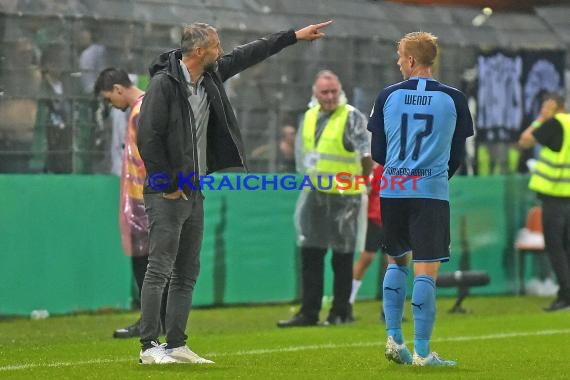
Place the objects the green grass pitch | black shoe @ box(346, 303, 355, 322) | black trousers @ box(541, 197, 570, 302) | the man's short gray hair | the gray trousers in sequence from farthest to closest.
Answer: black trousers @ box(541, 197, 570, 302) → black shoe @ box(346, 303, 355, 322) → the man's short gray hair → the gray trousers → the green grass pitch

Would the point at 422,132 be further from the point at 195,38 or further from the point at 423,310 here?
the point at 195,38

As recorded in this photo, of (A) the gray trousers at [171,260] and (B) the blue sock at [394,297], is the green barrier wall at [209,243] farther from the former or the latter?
(B) the blue sock at [394,297]

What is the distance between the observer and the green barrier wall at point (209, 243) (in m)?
13.9

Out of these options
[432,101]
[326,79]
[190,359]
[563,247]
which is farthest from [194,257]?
[563,247]

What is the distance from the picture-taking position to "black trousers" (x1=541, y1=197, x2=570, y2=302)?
1574 cm

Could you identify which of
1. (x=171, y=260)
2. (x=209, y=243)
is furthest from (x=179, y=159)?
(x=209, y=243)

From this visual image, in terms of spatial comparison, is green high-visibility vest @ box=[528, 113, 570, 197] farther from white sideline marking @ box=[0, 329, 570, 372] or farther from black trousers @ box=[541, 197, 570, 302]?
white sideline marking @ box=[0, 329, 570, 372]

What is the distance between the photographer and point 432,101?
8852mm

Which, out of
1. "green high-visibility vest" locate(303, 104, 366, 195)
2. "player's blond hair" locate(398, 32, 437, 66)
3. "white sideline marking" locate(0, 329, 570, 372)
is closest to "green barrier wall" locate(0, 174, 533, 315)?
"green high-visibility vest" locate(303, 104, 366, 195)

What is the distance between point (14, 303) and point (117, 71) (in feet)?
9.55

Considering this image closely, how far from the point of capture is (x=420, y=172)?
29.0 feet

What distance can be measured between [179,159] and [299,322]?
15.3 ft

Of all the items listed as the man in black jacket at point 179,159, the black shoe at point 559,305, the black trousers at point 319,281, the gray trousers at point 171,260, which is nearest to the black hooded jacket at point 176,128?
the man in black jacket at point 179,159

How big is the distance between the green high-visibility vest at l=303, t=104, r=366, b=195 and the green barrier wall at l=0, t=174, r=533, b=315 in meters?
1.97
